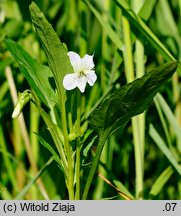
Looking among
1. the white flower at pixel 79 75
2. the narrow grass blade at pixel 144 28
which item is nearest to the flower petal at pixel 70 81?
the white flower at pixel 79 75

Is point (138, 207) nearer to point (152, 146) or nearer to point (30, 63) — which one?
A: point (30, 63)

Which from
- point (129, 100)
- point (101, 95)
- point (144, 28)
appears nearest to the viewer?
point (129, 100)

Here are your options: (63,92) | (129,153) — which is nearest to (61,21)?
(129,153)

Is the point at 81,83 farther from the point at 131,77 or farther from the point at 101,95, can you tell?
the point at 101,95

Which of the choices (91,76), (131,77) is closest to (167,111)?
(131,77)

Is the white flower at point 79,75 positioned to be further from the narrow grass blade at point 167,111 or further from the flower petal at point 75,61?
the narrow grass blade at point 167,111

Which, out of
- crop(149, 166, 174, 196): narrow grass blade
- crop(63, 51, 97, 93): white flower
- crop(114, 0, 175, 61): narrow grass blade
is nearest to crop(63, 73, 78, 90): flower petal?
crop(63, 51, 97, 93): white flower
